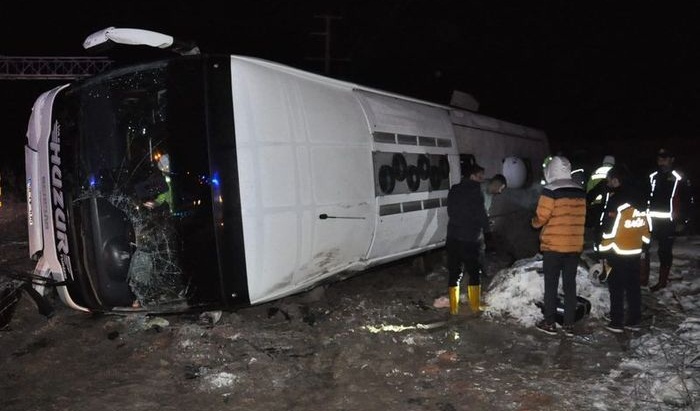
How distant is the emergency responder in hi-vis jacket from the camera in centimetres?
629

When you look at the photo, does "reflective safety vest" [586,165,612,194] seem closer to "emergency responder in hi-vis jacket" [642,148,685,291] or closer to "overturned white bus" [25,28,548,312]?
"emergency responder in hi-vis jacket" [642,148,685,291]

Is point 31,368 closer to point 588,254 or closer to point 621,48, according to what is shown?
point 588,254

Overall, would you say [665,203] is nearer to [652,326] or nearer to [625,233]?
[625,233]

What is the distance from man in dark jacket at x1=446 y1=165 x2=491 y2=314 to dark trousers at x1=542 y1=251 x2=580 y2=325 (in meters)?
0.80

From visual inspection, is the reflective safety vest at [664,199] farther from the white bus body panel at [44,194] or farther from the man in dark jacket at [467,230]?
the white bus body panel at [44,194]

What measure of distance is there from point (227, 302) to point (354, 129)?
2.14 meters

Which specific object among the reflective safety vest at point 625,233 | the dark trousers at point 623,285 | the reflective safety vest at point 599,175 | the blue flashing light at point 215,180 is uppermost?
the blue flashing light at point 215,180

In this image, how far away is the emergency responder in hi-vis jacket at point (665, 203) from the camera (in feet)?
20.6

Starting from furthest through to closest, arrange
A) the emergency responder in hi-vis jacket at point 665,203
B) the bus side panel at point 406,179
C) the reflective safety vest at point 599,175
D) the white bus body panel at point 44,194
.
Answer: the reflective safety vest at point 599,175, the emergency responder in hi-vis jacket at point 665,203, the bus side panel at point 406,179, the white bus body panel at point 44,194

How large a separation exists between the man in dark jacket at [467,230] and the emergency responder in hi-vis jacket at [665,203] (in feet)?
7.22

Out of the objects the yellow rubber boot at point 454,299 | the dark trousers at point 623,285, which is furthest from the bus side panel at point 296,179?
the dark trousers at point 623,285

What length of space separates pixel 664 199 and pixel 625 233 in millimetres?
1593

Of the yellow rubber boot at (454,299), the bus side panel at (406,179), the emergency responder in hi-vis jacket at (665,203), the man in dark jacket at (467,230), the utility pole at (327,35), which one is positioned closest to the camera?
the bus side panel at (406,179)

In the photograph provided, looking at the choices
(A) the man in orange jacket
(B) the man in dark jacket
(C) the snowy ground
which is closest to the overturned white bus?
(B) the man in dark jacket
